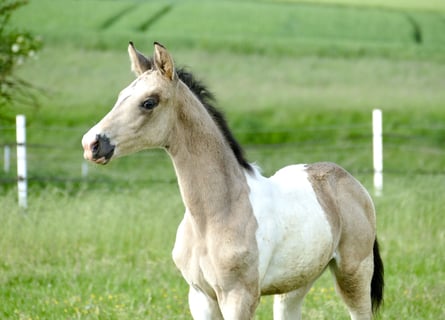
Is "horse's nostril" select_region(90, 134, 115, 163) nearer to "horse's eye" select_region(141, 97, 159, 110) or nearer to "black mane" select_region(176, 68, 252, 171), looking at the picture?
"horse's eye" select_region(141, 97, 159, 110)

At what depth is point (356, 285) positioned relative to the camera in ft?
17.4

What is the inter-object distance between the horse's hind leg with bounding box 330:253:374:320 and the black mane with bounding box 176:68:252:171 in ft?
3.25

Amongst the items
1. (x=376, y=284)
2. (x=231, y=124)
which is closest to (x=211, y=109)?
(x=376, y=284)

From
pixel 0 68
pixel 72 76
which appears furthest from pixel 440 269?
pixel 72 76

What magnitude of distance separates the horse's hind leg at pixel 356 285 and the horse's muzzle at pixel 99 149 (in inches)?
70.8

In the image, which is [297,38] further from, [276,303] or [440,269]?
[276,303]

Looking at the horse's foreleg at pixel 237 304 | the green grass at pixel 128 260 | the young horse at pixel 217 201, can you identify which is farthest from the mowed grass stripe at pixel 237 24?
the horse's foreleg at pixel 237 304

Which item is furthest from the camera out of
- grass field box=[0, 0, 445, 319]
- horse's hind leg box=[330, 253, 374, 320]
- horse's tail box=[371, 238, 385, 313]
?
grass field box=[0, 0, 445, 319]

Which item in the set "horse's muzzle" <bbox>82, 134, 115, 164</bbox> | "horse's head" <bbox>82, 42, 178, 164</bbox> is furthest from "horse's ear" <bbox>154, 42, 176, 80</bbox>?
"horse's muzzle" <bbox>82, 134, 115, 164</bbox>

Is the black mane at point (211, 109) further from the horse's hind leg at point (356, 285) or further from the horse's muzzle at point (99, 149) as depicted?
the horse's hind leg at point (356, 285)

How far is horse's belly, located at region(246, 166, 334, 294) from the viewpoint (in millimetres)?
4637

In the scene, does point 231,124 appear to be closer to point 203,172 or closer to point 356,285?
point 356,285

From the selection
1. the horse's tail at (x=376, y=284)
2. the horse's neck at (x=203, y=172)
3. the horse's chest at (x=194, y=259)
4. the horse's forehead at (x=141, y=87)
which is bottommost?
the horse's tail at (x=376, y=284)

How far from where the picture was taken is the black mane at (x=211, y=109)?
15.8 feet
